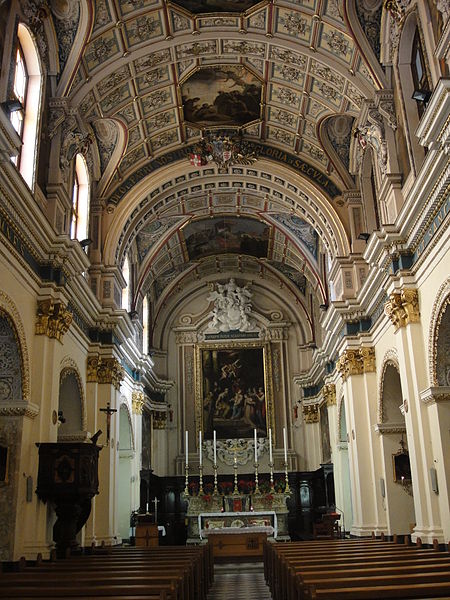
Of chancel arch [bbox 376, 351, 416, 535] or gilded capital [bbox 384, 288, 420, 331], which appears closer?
gilded capital [bbox 384, 288, 420, 331]

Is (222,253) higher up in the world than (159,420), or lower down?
higher up

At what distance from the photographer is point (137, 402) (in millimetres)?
20922

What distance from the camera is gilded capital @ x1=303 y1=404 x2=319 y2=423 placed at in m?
24.5

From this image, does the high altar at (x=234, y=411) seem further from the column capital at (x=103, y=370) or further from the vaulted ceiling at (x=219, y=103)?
the column capital at (x=103, y=370)

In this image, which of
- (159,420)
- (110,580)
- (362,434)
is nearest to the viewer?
(110,580)

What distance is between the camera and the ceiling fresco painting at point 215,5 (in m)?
13.7

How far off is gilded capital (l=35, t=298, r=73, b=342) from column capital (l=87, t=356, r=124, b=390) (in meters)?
3.29

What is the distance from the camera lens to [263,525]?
66.4 ft

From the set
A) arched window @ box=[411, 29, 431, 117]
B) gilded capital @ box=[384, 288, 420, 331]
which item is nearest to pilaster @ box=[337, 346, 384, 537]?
gilded capital @ box=[384, 288, 420, 331]

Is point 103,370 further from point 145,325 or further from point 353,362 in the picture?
point 145,325

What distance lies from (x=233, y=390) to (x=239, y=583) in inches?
503

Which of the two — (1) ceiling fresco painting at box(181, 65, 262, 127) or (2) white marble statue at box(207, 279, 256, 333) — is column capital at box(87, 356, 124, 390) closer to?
(1) ceiling fresco painting at box(181, 65, 262, 127)

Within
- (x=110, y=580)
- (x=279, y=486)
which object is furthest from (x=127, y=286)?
(x=110, y=580)

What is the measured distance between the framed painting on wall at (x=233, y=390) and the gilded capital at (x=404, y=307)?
13.0 metres
